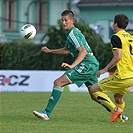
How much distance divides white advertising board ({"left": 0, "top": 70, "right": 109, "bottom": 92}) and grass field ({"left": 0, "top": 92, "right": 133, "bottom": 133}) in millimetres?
7701

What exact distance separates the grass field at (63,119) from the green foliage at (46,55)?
1263 cm

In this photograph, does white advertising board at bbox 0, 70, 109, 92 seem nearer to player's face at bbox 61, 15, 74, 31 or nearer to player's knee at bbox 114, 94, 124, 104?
player's knee at bbox 114, 94, 124, 104

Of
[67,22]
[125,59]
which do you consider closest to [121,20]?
[125,59]

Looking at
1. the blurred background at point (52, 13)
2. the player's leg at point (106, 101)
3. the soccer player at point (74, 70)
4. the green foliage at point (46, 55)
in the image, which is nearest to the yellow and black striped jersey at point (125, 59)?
the player's leg at point (106, 101)

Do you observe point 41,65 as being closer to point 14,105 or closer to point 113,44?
point 14,105

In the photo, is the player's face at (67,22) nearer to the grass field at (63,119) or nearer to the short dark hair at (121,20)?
the short dark hair at (121,20)

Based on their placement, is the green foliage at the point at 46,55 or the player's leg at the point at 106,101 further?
the green foliage at the point at 46,55

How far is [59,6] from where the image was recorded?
4622 cm

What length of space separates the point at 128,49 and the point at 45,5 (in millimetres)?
35104

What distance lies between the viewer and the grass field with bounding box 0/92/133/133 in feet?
37.6

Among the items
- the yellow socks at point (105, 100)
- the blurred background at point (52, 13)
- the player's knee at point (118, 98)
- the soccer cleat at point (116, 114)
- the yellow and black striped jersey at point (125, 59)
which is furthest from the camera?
the blurred background at point (52, 13)

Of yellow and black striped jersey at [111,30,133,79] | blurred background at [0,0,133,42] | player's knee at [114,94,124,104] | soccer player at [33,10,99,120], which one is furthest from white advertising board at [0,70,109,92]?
blurred background at [0,0,133,42]

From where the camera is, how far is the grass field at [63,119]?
11453 millimetres

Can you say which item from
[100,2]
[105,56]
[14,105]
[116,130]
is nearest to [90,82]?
[116,130]
